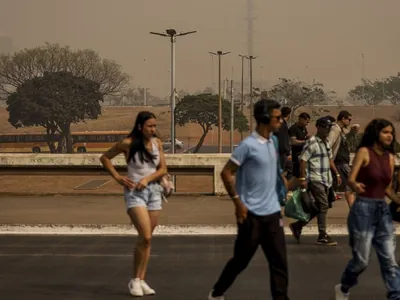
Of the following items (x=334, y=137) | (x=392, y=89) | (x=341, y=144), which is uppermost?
(x=392, y=89)

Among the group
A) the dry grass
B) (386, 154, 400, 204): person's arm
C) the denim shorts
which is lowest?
the dry grass

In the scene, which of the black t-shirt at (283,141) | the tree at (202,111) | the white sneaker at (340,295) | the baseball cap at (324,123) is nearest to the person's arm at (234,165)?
the white sneaker at (340,295)

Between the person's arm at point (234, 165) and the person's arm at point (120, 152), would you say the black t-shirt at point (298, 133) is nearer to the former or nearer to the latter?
the person's arm at point (120, 152)

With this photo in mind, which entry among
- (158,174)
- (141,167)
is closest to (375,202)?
(158,174)

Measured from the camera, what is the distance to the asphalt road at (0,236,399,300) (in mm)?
7934

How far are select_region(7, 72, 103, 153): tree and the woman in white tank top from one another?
85.8 meters

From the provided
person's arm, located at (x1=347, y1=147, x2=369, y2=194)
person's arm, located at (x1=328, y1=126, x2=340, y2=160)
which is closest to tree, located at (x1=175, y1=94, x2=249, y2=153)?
person's arm, located at (x1=328, y1=126, x2=340, y2=160)

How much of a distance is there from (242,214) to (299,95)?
9850cm

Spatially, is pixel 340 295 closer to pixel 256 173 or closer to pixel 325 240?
pixel 256 173

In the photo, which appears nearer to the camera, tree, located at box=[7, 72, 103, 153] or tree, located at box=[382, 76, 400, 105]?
tree, located at box=[7, 72, 103, 153]

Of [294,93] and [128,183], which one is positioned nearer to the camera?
[128,183]

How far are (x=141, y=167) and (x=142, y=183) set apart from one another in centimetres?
18

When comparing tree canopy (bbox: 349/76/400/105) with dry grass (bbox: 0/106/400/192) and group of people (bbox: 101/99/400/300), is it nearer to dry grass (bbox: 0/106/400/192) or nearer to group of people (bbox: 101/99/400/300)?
dry grass (bbox: 0/106/400/192)

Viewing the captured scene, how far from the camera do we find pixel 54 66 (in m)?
117
